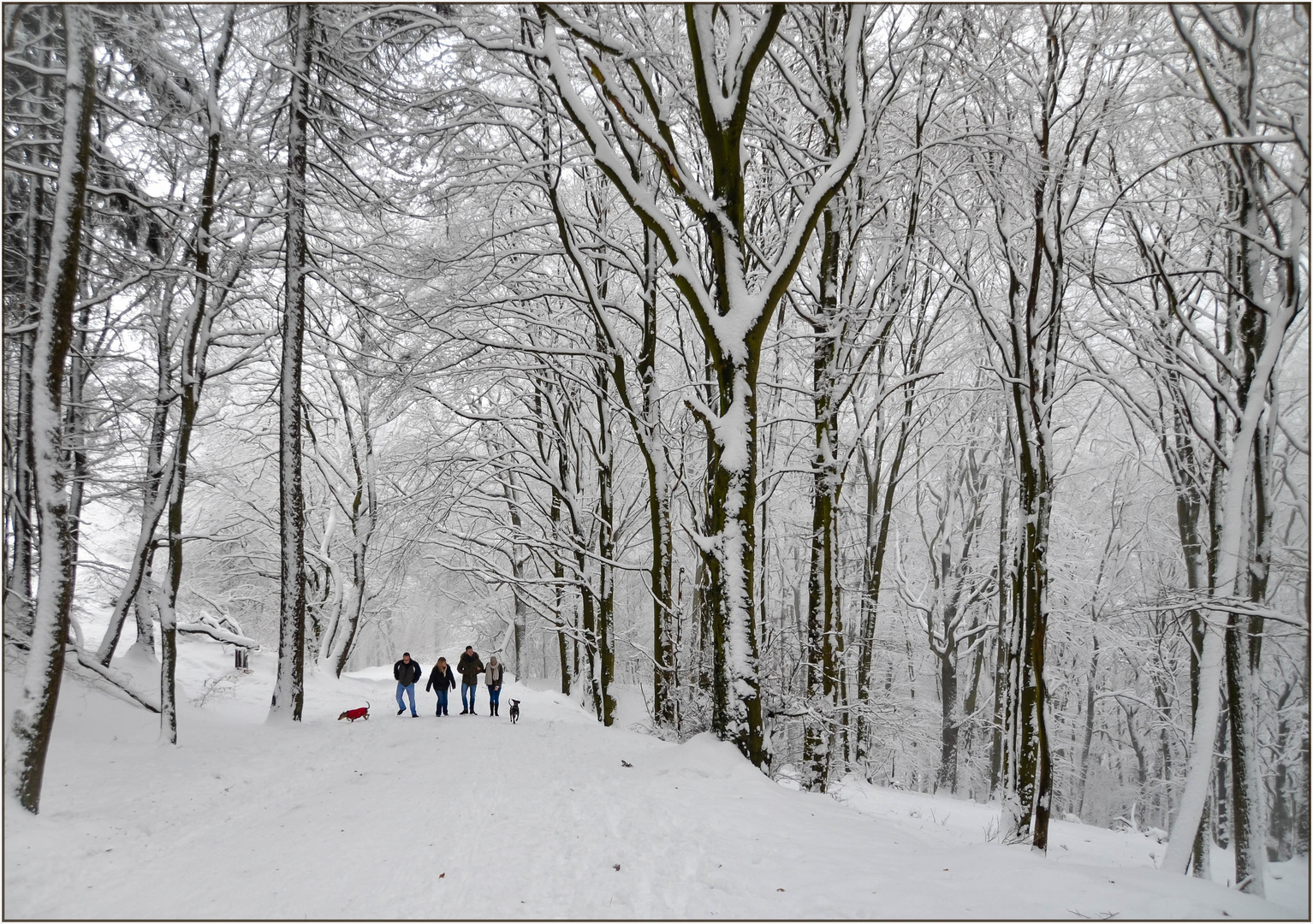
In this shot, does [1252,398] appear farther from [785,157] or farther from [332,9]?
[332,9]

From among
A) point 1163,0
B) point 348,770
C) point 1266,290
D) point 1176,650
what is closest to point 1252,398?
point 1163,0

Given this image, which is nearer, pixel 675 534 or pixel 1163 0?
pixel 1163 0

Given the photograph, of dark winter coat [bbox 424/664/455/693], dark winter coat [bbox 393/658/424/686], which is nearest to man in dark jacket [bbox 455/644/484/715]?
dark winter coat [bbox 424/664/455/693]

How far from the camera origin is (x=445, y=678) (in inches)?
511

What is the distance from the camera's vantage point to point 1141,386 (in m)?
15.2

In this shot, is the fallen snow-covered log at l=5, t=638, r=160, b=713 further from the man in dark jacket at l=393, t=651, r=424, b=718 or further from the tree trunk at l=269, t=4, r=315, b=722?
the man in dark jacket at l=393, t=651, r=424, b=718

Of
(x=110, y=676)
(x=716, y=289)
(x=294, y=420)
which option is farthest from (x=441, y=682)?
(x=716, y=289)

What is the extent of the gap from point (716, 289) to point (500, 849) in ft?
17.3

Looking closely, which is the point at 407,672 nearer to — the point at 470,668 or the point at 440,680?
the point at 440,680

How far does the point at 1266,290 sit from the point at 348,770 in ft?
47.2

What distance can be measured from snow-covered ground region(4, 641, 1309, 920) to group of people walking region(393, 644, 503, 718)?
14.1ft

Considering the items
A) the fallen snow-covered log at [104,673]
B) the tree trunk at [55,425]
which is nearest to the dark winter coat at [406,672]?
the fallen snow-covered log at [104,673]

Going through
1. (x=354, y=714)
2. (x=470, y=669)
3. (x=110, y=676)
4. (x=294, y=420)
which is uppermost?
(x=294, y=420)

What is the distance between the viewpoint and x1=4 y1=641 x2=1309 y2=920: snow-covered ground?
3.30 meters
